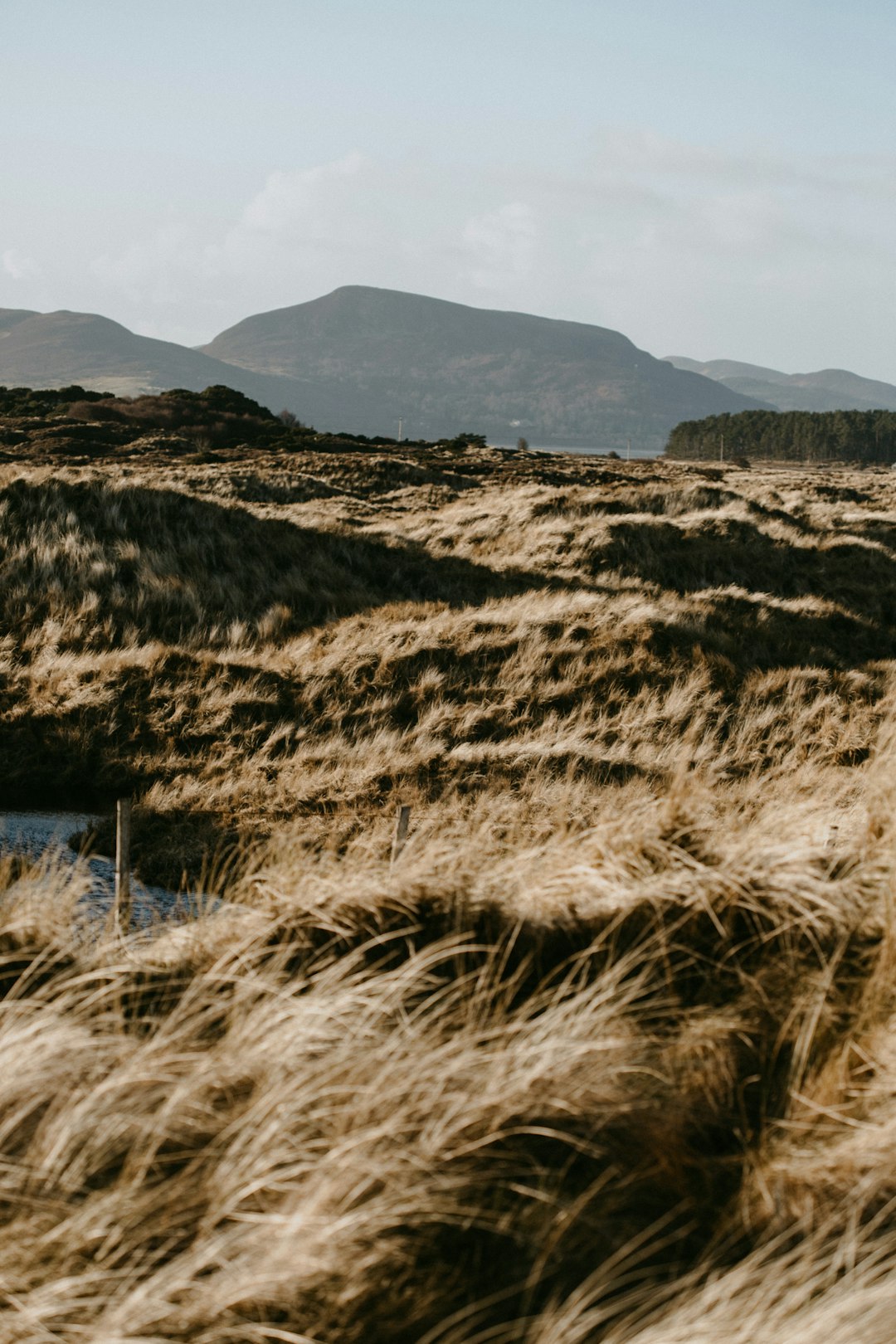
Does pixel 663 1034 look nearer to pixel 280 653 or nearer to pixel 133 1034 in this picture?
pixel 133 1034

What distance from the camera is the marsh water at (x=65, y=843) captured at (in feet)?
25.8

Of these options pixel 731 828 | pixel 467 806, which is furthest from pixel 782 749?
pixel 731 828

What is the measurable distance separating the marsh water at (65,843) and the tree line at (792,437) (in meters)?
133

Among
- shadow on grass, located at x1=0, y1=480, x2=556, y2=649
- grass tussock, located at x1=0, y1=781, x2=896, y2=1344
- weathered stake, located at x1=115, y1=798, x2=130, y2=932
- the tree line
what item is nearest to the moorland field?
grass tussock, located at x1=0, y1=781, x2=896, y2=1344

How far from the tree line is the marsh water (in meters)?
133

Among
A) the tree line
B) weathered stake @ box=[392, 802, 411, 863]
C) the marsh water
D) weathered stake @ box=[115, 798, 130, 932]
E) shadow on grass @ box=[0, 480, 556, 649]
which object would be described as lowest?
the marsh water

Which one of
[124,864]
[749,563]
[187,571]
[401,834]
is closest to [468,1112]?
[401,834]

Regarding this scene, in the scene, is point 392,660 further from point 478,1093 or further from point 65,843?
point 478,1093

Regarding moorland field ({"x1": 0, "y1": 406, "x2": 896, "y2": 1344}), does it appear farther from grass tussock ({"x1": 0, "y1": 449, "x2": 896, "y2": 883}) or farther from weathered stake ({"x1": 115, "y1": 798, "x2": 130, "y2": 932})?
grass tussock ({"x1": 0, "y1": 449, "x2": 896, "y2": 883})

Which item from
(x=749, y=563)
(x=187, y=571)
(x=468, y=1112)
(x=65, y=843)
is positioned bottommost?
(x=65, y=843)

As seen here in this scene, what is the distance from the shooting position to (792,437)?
143m

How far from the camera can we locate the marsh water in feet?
25.8

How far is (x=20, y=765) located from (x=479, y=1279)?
35.4 feet

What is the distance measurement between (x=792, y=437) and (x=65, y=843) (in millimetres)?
149128
